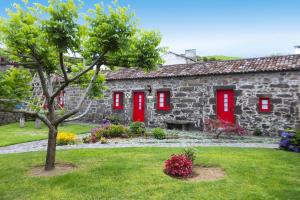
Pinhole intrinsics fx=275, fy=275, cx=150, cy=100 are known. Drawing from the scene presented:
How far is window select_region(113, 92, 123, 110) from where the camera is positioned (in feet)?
62.7

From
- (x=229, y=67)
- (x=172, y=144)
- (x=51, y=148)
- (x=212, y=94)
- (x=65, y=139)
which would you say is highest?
(x=229, y=67)

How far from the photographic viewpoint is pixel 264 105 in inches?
545

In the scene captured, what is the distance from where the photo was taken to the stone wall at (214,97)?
1320cm

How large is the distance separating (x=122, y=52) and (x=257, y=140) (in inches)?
328

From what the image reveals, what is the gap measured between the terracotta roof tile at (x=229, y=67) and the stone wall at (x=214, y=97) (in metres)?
0.30

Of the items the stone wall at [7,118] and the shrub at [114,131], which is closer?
the shrub at [114,131]

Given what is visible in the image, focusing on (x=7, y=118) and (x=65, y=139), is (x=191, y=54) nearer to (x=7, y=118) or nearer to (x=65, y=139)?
(x=7, y=118)

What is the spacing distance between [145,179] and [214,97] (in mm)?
9728

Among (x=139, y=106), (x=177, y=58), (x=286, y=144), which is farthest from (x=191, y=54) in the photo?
(x=286, y=144)

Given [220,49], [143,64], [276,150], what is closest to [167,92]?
[276,150]

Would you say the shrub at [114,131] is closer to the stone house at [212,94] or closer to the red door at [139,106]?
the stone house at [212,94]

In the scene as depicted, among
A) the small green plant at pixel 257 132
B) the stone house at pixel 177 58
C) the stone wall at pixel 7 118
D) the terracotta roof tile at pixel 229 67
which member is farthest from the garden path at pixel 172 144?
the stone house at pixel 177 58

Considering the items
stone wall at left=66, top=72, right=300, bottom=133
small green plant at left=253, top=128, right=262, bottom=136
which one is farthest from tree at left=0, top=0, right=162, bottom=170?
small green plant at left=253, top=128, right=262, bottom=136

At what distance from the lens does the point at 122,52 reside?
6801mm
